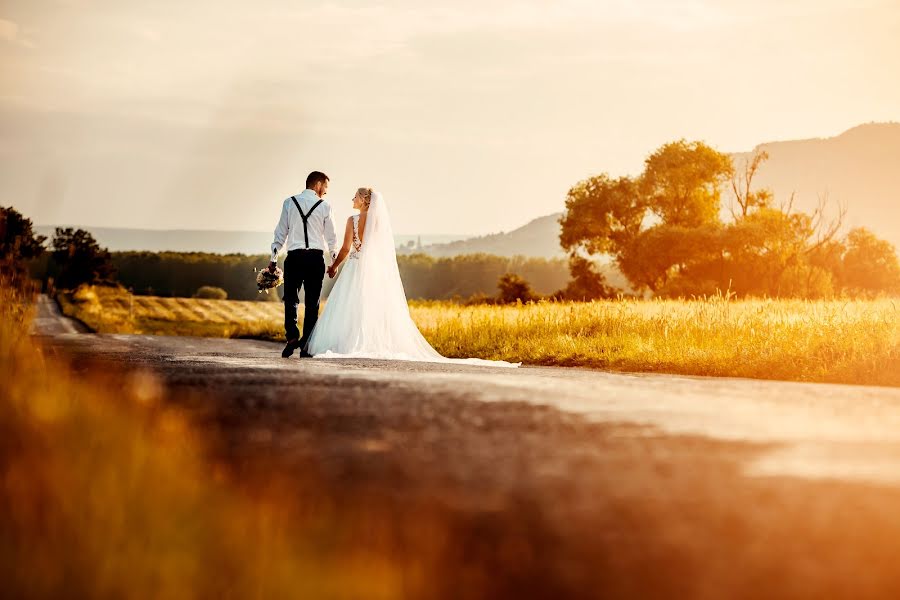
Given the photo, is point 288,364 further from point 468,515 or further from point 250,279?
point 250,279

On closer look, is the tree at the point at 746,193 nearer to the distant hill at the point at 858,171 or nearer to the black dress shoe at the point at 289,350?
the black dress shoe at the point at 289,350

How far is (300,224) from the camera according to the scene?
Result: 15.7m

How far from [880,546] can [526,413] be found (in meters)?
3.87

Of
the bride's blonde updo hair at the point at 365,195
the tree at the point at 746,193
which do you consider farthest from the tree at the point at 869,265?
the bride's blonde updo hair at the point at 365,195

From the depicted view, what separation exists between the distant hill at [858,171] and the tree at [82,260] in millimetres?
133131

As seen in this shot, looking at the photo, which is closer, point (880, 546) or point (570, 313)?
point (880, 546)

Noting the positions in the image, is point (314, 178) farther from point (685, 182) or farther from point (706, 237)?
point (685, 182)

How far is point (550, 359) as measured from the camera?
1683cm

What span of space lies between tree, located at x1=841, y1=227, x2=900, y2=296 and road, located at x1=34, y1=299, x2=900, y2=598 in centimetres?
5531

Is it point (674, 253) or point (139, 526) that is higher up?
point (674, 253)

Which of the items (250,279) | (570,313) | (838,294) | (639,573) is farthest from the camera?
(250,279)

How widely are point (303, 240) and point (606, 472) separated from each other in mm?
10660

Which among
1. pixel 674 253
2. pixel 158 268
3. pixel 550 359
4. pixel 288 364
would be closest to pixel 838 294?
pixel 674 253

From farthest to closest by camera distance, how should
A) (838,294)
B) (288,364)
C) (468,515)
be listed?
(838,294) < (288,364) < (468,515)
